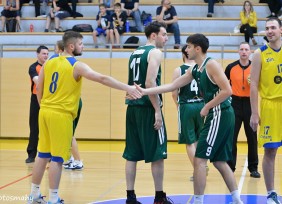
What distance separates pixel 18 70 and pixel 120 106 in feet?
9.37

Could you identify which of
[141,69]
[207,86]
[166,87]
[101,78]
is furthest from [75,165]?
[207,86]

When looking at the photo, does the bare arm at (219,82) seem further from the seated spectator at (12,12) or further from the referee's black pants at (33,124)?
the seated spectator at (12,12)

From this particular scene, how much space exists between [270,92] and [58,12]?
37.5 feet

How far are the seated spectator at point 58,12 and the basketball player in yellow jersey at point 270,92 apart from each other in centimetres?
1099

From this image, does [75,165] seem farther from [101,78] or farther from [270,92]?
[270,92]

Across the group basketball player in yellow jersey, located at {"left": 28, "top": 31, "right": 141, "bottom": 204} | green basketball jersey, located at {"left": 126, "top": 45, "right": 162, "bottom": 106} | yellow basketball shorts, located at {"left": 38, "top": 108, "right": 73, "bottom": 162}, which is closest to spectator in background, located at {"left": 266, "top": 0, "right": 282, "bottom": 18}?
green basketball jersey, located at {"left": 126, "top": 45, "right": 162, "bottom": 106}

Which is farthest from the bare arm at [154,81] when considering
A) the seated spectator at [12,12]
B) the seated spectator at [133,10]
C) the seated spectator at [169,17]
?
the seated spectator at [12,12]

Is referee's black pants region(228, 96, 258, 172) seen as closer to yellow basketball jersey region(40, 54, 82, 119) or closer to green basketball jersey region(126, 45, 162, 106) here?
green basketball jersey region(126, 45, 162, 106)

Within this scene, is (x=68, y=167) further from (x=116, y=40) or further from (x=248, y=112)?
(x=116, y=40)

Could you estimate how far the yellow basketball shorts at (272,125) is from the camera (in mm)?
7531

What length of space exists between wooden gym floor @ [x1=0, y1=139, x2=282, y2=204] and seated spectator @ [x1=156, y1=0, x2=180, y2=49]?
15.7ft

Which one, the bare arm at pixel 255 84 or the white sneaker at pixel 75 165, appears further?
the white sneaker at pixel 75 165

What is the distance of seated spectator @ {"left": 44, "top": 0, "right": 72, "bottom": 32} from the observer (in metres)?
17.8

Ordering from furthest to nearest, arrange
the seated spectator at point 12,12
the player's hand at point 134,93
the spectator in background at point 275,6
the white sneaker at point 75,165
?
the seated spectator at point 12,12
the spectator in background at point 275,6
the white sneaker at point 75,165
the player's hand at point 134,93
